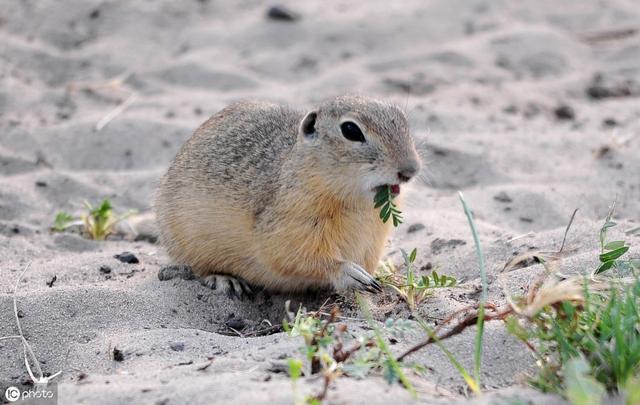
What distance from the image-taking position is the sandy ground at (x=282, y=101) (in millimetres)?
3355

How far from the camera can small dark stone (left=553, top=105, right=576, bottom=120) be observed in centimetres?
725

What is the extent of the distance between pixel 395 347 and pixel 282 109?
7.35ft

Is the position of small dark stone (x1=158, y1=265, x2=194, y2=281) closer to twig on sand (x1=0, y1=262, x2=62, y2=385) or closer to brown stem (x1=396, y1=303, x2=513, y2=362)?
twig on sand (x1=0, y1=262, x2=62, y2=385)

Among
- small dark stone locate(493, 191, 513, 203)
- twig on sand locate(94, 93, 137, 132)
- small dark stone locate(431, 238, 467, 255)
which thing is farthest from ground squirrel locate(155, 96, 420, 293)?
twig on sand locate(94, 93, 137, 132)

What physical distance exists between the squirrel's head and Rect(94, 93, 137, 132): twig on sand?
3.17 metres

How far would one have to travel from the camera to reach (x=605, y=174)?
5.99m

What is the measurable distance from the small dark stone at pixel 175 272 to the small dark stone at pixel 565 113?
390 centimetres

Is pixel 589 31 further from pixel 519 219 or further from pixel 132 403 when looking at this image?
pixel 132 403

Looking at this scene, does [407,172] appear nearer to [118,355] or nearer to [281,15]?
[118,355]

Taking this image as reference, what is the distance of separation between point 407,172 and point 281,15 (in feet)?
18.8

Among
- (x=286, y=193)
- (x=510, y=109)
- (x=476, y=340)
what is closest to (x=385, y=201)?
(x=286, y=193)

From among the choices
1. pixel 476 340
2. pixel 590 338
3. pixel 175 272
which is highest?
pixel 590 338

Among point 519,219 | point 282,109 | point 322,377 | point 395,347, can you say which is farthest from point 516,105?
point 322,377

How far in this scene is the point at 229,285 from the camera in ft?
15.0
